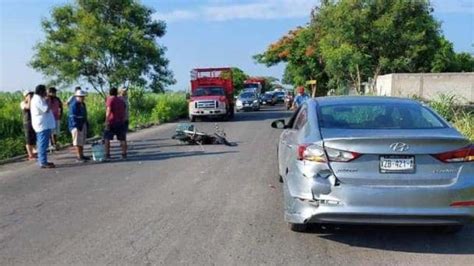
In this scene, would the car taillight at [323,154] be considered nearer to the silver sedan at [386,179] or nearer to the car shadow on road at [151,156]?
the silver sedan at [386,179]

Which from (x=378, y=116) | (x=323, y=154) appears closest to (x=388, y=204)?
(x=323, y=154)

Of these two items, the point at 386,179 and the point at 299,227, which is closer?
the point at 386,179

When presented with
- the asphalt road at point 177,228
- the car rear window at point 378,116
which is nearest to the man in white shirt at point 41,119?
the asphalt road at point 177,228

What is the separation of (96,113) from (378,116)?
19.4 m

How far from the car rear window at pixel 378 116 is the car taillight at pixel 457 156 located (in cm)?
64

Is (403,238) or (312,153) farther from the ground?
(312,153)

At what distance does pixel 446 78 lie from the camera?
30.4 m

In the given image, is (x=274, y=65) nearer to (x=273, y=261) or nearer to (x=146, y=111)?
(x=146, y=111)

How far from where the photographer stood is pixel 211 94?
31.3 meters

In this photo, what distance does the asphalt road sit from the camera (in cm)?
598

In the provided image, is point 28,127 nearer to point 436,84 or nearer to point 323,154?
point 323,154

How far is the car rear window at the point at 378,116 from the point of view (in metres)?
6.67

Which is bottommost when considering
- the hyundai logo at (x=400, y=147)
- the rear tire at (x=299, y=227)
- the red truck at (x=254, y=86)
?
the red truck at (x=254, y=86)

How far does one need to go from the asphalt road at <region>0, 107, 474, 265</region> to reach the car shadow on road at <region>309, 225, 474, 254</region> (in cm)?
1
